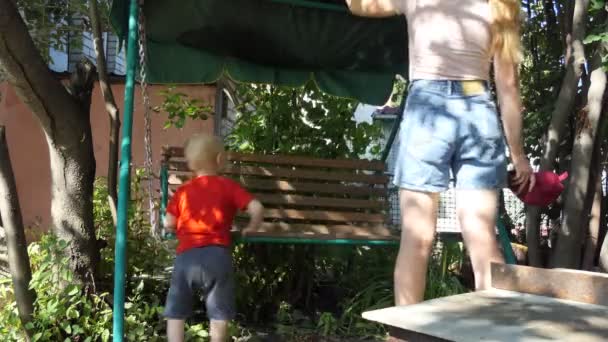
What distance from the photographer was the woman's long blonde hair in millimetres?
2520

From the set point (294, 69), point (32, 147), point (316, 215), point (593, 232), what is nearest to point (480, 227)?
point (316, 215)

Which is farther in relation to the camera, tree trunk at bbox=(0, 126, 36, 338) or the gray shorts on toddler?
tree trunk at bbox=(0, 126, 36, 338)

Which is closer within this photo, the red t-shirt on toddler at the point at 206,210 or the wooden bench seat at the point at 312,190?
the red t-shirt on toddler at the point at 206,210

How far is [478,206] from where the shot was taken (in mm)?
2408

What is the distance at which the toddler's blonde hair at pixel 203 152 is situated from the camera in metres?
3.68

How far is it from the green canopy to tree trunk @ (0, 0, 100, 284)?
58 centimetres

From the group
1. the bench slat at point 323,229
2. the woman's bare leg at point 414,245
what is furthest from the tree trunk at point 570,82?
the woman's bare leg at point 414,245

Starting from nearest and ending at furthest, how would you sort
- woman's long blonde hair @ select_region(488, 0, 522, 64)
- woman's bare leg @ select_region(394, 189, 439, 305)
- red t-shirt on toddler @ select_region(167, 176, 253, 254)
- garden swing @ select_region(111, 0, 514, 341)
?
woman's bare leg @ select_region(394, 189, 439, 305)
woman's long blonde hair @ select_region(488, 0, 522, 64)
red t-shirt on toddler @ select_region(167, 176, 253, 254)
garden swing @ select_region(111, 0, 514, 341)

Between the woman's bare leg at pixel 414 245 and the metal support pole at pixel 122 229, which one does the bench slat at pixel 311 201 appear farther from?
the woman's bare leg at pixel 414 245

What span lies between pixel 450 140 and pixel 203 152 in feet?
5.79

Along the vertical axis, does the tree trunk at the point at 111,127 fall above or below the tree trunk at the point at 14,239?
above

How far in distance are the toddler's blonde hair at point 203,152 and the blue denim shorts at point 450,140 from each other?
1.53 m

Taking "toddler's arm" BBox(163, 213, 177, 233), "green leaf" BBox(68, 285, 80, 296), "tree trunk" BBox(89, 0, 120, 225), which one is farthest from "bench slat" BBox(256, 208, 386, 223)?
A: "green leaf" BBox(68, 285, 80, 296)

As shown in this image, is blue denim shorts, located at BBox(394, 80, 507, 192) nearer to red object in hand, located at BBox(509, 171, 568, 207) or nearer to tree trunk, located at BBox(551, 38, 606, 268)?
red object in hand, located at BBox(509, 171, 568, 207)
